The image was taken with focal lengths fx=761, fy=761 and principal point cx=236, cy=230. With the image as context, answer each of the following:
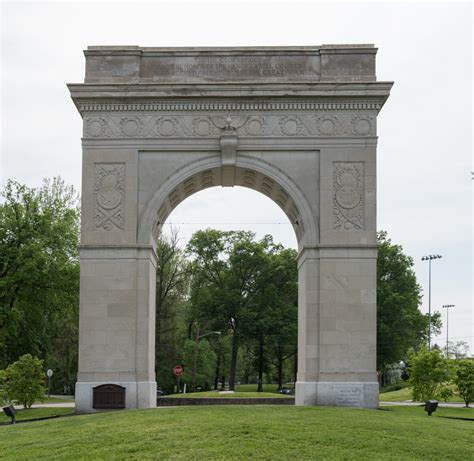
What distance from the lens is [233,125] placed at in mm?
28828

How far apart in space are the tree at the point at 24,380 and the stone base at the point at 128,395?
20.1 ft

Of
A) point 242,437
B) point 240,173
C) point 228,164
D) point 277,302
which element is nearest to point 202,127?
point 228,164

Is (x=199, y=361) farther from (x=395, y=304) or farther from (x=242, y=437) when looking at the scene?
(x=242, y=437)

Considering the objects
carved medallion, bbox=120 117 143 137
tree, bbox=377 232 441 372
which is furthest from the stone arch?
tree, bbox=377 232 441 372

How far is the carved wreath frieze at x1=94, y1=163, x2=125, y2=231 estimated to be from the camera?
93.5ft

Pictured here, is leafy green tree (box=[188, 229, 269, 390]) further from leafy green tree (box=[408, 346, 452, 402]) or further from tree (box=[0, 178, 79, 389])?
leafy green tree (box=[408, 346, 452, 402])

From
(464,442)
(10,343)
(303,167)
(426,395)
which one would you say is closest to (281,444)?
(464,442)

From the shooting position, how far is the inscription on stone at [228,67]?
Answer: 29.1 meters

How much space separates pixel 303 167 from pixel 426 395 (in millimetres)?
12605

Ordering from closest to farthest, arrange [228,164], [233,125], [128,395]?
[128,395] → [228,164] → [233,125]

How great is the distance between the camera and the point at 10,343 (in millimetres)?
43938

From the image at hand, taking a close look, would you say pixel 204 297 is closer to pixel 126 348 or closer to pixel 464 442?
pixel 126 348

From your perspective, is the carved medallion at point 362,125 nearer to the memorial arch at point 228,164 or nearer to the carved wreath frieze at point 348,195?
the memorial arch at point 228,164

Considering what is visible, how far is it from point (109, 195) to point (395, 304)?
34.6 metres
